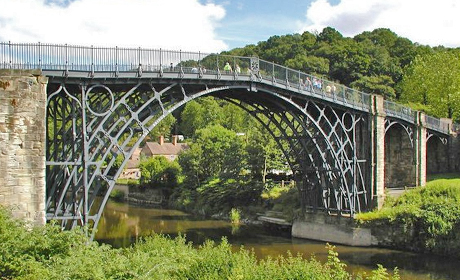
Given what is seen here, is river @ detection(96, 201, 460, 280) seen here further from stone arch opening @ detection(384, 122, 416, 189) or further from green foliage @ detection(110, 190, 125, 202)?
stone arch opening @ detection(384, 122, 416, 189)

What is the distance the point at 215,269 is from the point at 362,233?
16.9 meters

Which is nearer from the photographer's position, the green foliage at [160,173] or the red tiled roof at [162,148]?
the green foliage at [160,173]

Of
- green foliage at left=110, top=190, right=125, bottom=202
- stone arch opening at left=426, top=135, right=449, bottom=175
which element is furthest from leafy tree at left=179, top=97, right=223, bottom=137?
stone arch opening at left=426, top=135, right=449, bottom=175

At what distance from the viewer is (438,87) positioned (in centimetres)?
4803

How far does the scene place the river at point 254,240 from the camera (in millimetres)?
26586

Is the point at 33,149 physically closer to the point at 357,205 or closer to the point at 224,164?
Result: the point at 357,205

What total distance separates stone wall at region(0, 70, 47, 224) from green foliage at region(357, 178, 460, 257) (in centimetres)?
2128

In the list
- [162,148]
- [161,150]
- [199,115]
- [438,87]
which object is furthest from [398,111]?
[199,115]

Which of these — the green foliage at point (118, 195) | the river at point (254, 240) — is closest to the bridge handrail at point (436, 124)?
the river at point (254, 240)

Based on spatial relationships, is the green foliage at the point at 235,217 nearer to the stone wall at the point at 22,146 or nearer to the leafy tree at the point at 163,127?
the stone wall at the point at 22,146

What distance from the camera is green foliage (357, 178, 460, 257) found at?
28.4 m

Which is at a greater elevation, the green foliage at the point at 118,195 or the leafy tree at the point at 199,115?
the leafy tree at the point at 199,115

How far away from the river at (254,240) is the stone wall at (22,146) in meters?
7.86

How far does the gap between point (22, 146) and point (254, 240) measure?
65.8 feet
